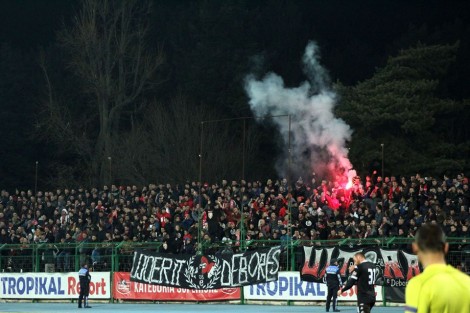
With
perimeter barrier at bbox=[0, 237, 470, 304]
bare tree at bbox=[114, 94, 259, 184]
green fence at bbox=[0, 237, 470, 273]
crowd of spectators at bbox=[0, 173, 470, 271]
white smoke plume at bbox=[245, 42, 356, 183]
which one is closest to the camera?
green fence at bbox=[0, 237, 470, 273]

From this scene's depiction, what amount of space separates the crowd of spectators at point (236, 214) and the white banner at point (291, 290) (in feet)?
4.42

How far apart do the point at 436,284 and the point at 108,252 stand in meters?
30.0

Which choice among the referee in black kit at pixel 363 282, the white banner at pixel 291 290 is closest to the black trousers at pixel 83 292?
the white banner at pixel 291 290

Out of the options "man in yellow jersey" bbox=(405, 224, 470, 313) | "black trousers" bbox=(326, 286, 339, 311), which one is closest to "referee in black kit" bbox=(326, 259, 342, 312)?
"black trousers" bbox=(326, 286, 339, 311)

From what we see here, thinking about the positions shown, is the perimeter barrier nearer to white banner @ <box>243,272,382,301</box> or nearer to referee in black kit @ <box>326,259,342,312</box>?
white banner @ <box>243,272,382,301</box>

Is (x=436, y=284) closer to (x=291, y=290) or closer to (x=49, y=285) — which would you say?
(x=291, y=290)

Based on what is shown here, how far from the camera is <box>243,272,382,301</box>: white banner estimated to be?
31109 millimetres

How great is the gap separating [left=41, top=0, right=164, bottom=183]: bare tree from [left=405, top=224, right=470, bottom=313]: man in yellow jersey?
64055 millimetres

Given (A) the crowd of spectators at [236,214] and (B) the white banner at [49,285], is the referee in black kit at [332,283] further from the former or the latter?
(B) the white banner at [49,285]

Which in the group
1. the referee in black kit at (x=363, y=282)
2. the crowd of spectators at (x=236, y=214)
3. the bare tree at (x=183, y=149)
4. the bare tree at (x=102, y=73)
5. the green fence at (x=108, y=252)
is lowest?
the referee in black kit at (x=363, y=282)

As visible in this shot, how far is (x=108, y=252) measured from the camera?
35.8 m

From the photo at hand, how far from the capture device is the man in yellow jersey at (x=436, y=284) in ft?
21.3

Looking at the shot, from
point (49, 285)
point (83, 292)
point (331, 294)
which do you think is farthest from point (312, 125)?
point (331, 294)

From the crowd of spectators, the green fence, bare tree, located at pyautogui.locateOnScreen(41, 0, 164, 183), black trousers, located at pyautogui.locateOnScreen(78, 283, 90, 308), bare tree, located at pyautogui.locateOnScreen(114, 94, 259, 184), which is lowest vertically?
black trousers, located at pyautogui.locateOnScreen(78, 283, 90, 308)
